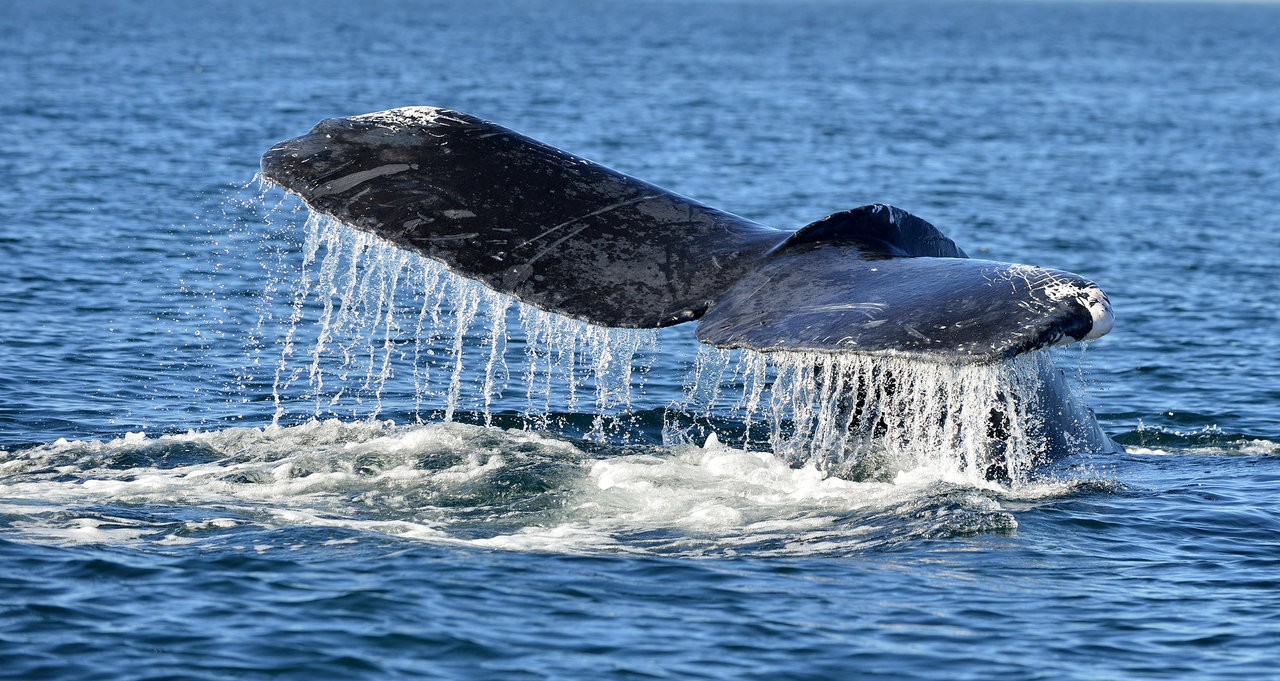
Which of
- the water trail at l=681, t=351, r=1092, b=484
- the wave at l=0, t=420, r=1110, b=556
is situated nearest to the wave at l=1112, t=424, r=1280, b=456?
the wave at l=0, t=420, r=1110, b=556

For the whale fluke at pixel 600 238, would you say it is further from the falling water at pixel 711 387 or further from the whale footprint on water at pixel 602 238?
the falling water at pixel 711 387

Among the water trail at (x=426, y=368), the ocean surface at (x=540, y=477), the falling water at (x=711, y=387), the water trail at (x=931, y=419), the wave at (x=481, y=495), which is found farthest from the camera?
the water trail at (x=426, y=368)

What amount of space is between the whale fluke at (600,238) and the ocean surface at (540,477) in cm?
41

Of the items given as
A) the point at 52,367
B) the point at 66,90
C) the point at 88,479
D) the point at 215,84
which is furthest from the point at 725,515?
the point at 215,84

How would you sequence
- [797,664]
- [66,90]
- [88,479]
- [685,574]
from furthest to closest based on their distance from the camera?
[66,90] < [88,479] < [685,574] < [797,664]

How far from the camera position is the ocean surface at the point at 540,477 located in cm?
661

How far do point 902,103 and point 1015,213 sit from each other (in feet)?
61.9

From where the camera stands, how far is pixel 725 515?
8086mm

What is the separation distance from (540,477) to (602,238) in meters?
2.17

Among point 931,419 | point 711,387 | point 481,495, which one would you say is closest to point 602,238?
point 931,419

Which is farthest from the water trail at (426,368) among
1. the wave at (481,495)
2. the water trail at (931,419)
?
the water trail at (931,419)

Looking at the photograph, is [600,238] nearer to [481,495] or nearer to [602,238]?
[602,238]

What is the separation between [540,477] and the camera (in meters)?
8.78

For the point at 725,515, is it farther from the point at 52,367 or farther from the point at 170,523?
the point at 52,367
